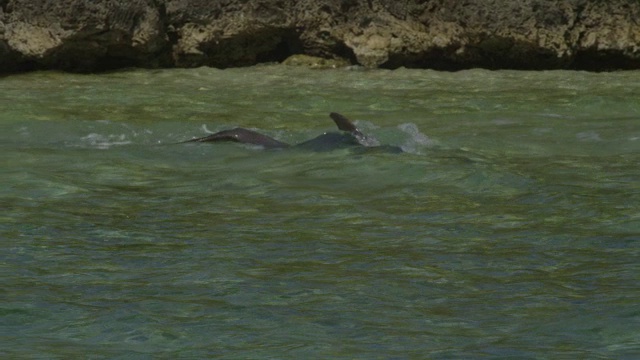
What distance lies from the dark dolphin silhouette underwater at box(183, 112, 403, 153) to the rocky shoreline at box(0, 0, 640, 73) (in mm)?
5060

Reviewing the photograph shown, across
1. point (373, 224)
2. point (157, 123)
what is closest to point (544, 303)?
point (373, 224)

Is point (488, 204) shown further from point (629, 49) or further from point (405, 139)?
point (629, 49)

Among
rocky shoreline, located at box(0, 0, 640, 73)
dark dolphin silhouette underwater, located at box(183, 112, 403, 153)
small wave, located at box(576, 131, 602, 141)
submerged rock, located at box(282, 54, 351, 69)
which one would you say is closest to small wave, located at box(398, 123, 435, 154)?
dark dolphin silhouette underwater, located at box(183, 112, 403, 153)

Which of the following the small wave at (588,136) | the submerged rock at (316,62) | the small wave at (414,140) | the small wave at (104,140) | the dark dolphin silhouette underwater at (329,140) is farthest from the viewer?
the submerged rock at (316,62)

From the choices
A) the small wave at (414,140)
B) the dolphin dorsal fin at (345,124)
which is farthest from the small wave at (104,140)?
the small wave at (414,140)

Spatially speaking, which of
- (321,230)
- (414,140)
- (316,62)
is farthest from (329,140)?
(316,62)

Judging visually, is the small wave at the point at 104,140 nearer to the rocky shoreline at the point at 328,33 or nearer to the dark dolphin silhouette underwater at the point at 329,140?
the dark dolphin silhouette underwater at the point at 329,140

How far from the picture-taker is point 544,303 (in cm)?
551

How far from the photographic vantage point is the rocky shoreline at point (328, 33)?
14727mm

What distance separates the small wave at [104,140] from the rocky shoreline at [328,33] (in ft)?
14.3

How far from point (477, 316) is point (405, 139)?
4.91 metres

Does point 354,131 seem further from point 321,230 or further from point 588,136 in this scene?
point 321,230

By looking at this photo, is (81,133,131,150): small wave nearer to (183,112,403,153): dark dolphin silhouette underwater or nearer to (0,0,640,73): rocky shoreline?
(183,112,403,153): dark dolphin silhouette underwater

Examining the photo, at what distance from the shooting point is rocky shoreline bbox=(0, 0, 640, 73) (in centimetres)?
1473
